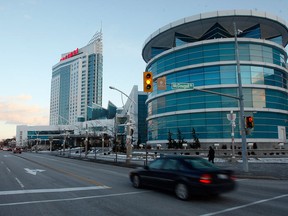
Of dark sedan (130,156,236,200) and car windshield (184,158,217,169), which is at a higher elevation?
car windshield (184,158,217,169)

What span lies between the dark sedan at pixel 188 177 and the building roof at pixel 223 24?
5221 cm

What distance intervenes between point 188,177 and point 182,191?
0.50m

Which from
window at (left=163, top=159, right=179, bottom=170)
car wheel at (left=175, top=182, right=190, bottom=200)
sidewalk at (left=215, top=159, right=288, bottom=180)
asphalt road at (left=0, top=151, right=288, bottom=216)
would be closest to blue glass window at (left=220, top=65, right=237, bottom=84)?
sidewalk at (left=215, top=159, right=288, bottom=180)

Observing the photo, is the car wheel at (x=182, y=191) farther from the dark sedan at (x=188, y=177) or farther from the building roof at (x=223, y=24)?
the building roof at (x=223, y=24)

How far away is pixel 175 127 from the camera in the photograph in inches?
2312

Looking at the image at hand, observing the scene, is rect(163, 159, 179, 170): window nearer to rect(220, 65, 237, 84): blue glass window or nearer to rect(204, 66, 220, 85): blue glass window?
rect(204, 66, 220, 85): blue glass window

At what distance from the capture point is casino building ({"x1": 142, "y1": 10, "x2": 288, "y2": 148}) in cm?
5397

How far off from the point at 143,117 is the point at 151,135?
158 feet

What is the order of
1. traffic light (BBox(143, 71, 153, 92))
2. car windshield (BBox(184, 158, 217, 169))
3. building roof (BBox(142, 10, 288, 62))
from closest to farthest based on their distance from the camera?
car windshield (BBox(184, 158, 217, 169)), traffic light (BBox(143, 71, 153, 92)), building roof (BBox(142, 10, 288, 62))

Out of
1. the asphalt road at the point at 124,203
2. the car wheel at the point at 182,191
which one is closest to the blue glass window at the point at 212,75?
the asphalt road at the point at 124,203

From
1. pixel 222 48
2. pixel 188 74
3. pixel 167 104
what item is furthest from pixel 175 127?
pixel 222 48

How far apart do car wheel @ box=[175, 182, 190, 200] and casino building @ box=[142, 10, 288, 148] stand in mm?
45821

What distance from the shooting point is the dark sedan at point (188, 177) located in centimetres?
888

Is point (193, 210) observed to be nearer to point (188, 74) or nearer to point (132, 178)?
point (132, 178)
